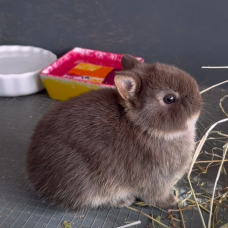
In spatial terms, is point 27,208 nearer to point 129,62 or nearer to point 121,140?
point 121,140

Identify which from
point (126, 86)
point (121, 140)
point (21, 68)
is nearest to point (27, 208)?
point (121, 140)

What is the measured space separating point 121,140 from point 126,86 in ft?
0.62

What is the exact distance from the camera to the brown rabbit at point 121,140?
111 cm

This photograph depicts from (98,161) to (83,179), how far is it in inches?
3.5

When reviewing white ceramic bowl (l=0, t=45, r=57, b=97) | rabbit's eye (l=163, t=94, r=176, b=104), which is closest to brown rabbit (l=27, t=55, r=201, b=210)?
rabbit's eye (l=163, t=94, r=176, b=104)

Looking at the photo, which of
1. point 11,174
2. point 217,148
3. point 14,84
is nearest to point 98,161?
point 11,174

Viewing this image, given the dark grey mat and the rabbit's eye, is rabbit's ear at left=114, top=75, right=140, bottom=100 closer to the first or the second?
the rabbit's eye

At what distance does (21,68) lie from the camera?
2.20 metres

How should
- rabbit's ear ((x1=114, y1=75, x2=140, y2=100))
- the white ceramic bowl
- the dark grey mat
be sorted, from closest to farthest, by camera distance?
1. rabbit's ear ((x1=114, y1=75, x2=140, y2=100))
2. the dark grey mat
3. the white ceramic bowl

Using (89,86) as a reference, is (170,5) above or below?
above

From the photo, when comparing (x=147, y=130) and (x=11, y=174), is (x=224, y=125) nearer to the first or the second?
(x=147, y=130)

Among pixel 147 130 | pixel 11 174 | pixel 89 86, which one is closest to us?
pixel 147 130

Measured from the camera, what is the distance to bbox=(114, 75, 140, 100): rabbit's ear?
1.05 meters

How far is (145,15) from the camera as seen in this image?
203 cm
